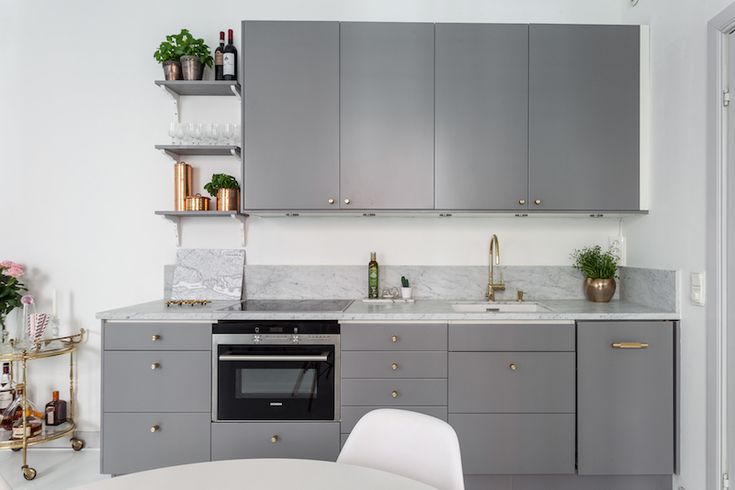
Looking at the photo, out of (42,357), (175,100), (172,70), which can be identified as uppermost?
(172,70)

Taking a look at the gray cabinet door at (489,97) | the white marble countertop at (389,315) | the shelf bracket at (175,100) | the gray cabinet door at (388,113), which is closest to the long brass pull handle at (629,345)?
the white marble countertop at (389,315)

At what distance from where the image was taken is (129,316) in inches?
90.7

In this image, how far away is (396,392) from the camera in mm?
2289

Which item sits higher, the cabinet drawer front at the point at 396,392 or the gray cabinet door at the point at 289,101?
the gray cabinet door at the point at 289,101

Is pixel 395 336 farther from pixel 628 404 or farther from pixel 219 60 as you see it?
pixel 219 60

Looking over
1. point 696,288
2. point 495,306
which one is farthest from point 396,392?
point 696,288

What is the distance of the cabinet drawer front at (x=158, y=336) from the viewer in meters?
2.31

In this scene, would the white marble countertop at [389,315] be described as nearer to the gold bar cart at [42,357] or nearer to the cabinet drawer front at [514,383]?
the cabinet drawer front at [514,383]

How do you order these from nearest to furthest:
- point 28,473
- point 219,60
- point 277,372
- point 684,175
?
1. point 684,175
2. point 277,372
3. point 28,473
4. point 219,60

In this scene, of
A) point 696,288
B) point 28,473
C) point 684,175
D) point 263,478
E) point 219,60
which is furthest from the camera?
point 219,60

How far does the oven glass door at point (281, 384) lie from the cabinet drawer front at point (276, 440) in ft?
0.14

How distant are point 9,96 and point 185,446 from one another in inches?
97.3

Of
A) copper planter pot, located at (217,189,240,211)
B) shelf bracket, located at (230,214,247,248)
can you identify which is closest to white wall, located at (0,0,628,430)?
shelf bracket, located at (230,214,247,248)

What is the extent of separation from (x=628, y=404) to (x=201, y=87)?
2.94 m
